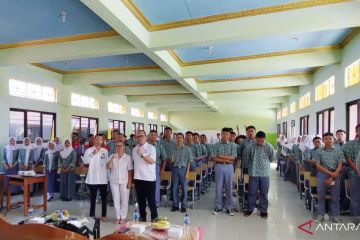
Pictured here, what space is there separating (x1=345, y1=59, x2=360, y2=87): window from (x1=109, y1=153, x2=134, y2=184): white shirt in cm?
456

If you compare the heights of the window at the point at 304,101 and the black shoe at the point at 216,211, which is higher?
the window at the point at 304,101

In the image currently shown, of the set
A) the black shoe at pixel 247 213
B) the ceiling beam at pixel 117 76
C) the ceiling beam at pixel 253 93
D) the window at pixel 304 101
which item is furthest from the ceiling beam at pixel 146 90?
the black shoe at pixel 247 213

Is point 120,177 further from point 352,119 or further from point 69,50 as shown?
point 352,119

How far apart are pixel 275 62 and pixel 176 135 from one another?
322 cm

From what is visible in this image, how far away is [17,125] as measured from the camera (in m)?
7.02

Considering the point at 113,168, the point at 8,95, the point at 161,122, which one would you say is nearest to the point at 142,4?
the point at 113,168

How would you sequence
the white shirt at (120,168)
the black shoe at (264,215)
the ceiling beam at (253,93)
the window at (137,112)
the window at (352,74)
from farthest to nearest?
the window at (137,112) < the ceiling beam at (253,93) < the window at (352,74) < the black shoe at (264,215) < the white shirt at (120,168)

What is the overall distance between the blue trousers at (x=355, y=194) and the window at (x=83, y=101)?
27.1 feet

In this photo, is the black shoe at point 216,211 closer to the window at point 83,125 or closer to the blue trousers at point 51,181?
the blue trousers at point 51,181

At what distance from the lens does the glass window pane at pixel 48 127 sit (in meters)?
8.01

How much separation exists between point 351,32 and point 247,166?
10.9 feet

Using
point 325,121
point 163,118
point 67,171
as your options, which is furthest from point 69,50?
point 163,118

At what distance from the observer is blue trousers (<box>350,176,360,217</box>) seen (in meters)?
4.11

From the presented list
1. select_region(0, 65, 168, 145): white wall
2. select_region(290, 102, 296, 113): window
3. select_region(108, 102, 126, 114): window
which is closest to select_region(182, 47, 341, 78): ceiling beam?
select_region(0, 65, 168, 145): white wall
